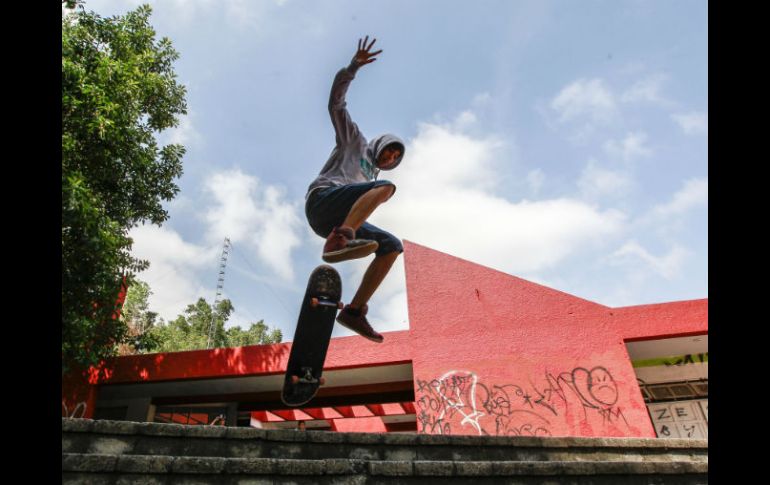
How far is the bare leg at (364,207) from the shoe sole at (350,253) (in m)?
0.22

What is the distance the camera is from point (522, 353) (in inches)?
394

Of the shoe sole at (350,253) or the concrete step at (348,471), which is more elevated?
the shoe sole at (350,253)

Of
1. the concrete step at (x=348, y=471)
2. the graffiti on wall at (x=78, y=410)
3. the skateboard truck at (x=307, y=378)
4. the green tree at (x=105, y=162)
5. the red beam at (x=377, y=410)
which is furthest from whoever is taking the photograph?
the red beam at (x=377, y=410)

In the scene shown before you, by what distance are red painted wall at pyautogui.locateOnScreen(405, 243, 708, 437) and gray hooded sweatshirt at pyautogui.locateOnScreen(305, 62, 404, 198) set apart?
5921 millimetres

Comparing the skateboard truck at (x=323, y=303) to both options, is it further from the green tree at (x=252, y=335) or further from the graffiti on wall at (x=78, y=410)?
the green tree at (x=252, y=335)

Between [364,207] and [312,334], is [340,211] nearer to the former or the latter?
[364,207]

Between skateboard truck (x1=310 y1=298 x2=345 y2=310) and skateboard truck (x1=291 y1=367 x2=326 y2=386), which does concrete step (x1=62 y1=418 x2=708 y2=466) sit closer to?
skateboard truck (x1=291 y1=367 x2=326 y2=386)

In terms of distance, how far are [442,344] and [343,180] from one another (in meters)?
6.24

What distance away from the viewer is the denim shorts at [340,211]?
489cm

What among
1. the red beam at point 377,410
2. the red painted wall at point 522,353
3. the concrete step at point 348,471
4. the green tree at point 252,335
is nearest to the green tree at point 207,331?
the green tree at point 252,335

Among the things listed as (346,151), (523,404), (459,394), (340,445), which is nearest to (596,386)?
(523,404)
